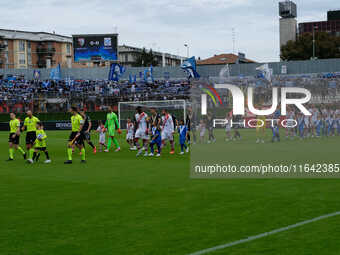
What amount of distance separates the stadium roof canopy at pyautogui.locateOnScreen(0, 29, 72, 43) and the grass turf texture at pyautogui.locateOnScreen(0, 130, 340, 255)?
343 ft

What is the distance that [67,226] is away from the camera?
778 centimetres

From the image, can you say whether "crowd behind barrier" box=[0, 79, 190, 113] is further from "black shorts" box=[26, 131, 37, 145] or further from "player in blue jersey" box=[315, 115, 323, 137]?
"player in blue jersey" box=[315, 115, 323, 137]

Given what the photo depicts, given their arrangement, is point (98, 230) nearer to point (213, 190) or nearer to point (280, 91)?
point (213, 190)

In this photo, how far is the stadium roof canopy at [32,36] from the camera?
11269 cm

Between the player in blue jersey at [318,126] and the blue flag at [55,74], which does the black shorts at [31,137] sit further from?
the blue flag at [55,74]

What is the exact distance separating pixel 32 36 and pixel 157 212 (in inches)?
4579

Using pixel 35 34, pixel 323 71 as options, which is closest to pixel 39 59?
pixel 35 34

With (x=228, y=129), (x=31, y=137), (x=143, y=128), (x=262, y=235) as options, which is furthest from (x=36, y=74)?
(x=262, y=235)

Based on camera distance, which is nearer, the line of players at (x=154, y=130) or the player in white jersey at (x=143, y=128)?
the line of players at (x=154, y=130)

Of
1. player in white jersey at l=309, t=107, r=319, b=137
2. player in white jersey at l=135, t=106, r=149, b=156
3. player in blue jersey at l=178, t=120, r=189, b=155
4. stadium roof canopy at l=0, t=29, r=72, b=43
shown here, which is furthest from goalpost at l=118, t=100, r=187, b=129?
stadium roof canopy at l=0, t=29, r=72, b=43

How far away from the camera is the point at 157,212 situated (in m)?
8.71

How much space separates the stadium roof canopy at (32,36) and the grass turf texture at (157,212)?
105 m

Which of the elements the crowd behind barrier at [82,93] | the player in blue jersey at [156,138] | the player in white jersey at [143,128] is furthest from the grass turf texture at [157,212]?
the crowd behind barrier at [82,93]

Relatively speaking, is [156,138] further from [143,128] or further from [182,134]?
[182,134]
